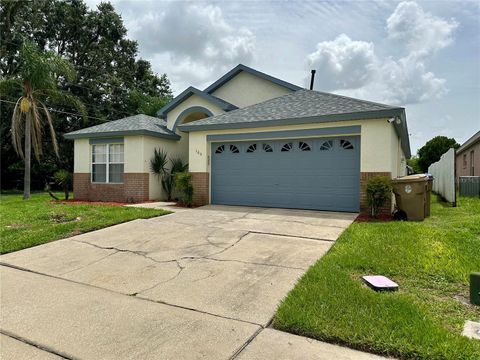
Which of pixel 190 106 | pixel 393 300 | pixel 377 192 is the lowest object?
pixel 393 300

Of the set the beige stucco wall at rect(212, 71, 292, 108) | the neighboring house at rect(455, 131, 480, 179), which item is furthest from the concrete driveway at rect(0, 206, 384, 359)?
the neighboring house at rect(455, 131, 480, 179)

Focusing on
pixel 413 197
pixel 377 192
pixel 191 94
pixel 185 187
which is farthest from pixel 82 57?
pixel 413 197

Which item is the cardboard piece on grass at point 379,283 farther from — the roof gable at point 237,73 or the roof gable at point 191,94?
the roof gable at point 237,73

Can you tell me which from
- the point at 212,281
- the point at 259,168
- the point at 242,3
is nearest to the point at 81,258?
the point at 212,281

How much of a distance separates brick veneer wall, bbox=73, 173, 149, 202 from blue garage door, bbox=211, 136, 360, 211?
11.4 ft

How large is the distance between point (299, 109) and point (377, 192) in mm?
4134

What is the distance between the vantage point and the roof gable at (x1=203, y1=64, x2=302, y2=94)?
1606 centimetres

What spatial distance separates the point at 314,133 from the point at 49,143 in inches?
954

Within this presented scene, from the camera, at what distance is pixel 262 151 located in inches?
456

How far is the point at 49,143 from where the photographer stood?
26.7m

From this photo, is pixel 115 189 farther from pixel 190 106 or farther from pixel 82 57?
pixel 82 57

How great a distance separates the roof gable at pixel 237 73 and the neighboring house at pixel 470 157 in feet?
41.9

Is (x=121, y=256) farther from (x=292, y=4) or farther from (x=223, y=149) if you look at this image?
(x=292, y=4)

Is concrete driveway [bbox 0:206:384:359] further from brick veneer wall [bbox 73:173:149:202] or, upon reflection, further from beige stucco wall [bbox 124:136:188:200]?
beige stucco wall [bbox 124:136:188:200]
